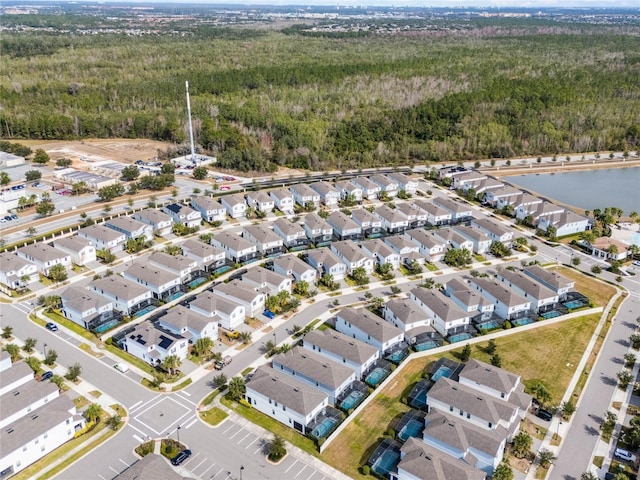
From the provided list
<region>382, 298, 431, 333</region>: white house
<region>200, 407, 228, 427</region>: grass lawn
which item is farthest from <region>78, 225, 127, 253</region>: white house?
<region>382, 298, 431, 333</region>: white house

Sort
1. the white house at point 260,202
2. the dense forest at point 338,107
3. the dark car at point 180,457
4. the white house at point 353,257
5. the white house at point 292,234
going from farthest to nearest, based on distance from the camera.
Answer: the dense forest at point 338,107
the white house at point 260,202
the white house at point 292,234
the white house at point 353,257
the dark car at point 180,457

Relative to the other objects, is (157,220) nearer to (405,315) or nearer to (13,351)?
(13,351)

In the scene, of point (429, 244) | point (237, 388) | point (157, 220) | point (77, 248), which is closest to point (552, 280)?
point (429, 244)

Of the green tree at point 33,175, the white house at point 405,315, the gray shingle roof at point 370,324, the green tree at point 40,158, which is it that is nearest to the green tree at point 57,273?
the gray shingle roof at point 370,324

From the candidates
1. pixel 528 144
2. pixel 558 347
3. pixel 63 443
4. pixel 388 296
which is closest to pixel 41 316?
pixel 63 443

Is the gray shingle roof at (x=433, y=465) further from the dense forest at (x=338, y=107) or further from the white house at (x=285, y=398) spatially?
the dense forest at (x=338, y=107)

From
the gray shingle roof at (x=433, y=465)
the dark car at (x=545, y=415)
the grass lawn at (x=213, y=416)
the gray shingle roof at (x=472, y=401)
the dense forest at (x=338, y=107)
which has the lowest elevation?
the grass lawn at (x=213, y=416)

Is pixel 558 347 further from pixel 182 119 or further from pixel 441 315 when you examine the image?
pixel 182 119
